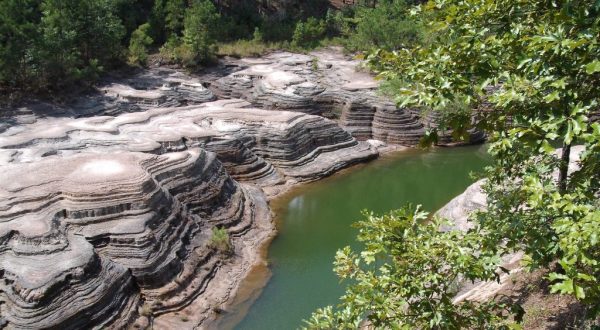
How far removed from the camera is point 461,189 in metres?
18.6

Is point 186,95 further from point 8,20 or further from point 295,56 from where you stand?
point 295,56

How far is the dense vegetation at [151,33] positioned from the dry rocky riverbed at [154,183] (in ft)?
4.87

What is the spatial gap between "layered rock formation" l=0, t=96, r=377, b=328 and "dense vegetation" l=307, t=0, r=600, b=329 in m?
6.78

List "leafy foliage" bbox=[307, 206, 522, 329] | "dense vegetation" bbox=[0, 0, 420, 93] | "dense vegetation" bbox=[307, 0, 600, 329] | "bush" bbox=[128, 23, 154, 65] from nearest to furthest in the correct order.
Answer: "dense vegetation" bbox=[307, 0, 600, 329]
"leafy foliage" bbox=[307, 206, 522, 329]
"dense vegetation" bbox=[0, 0, 420, 93]
"bush" bbox=[128, 23, 154, 65]

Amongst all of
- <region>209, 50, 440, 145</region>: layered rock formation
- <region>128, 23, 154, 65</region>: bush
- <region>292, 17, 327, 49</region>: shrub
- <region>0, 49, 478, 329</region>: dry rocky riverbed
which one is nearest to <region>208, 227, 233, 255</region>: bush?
<region>0, 49, 478, 329</region>: dry rocky riverbed

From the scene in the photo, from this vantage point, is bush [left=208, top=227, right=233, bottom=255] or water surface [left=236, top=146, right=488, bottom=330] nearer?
water surface [left=236, top=146, right=488, bottom=330]

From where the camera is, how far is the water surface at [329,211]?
11320mm

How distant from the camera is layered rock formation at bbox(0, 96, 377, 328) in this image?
948cm

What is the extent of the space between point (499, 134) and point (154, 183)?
958 cm

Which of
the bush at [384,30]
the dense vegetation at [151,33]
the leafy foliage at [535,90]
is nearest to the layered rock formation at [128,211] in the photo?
the dense vegetation at [151,33]

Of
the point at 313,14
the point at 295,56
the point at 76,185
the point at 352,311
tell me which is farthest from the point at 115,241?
the point at 313,14

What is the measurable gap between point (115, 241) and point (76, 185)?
1686 millimetres

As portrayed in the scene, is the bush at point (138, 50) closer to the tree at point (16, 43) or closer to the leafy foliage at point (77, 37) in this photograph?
the leafy foliage at point (77, 37)

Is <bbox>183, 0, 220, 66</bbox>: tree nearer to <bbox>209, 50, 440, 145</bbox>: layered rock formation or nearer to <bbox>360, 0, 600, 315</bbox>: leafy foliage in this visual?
<bbox>209, 50, 440, 145</bbox>: layered rock formation
